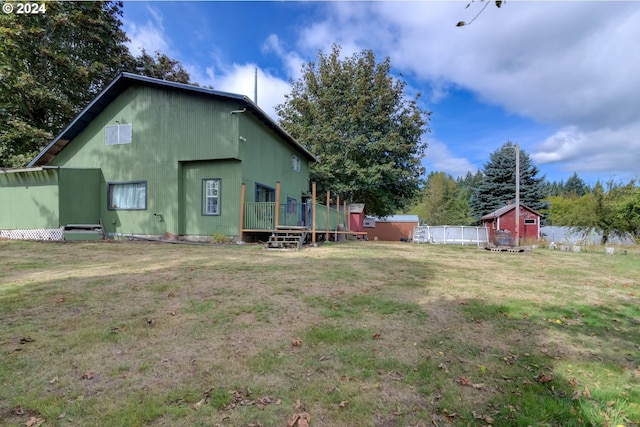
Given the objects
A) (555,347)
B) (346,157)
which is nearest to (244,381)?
(555,347)

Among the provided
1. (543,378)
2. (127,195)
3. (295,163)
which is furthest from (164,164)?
(543,378)

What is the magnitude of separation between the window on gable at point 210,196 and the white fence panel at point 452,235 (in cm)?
1489

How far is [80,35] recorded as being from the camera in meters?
18.3

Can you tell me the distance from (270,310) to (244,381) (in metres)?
→ 1.66

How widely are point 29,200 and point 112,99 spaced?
17.0 ft

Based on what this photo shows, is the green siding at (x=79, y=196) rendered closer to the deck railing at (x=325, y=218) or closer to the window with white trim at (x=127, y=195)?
the window with white trim at (x=127, y=195)

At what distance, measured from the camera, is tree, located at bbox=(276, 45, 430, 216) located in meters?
24.2

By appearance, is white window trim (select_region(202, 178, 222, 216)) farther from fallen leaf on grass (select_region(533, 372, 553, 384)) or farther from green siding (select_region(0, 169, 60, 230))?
fallen leaf on grass (select_region(533, 372, 553, 384))

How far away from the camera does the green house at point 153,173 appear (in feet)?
42.3

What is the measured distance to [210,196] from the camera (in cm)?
1332

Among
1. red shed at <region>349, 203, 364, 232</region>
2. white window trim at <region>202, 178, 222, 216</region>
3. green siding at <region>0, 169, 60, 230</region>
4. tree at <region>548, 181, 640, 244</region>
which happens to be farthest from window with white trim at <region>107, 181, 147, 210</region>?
tree at <region>548, 181, 640, 244</region>

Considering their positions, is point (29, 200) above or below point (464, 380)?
above

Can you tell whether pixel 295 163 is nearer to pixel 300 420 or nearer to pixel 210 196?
pixel 210 196

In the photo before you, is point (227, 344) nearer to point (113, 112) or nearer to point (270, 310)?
point (270, 310)
